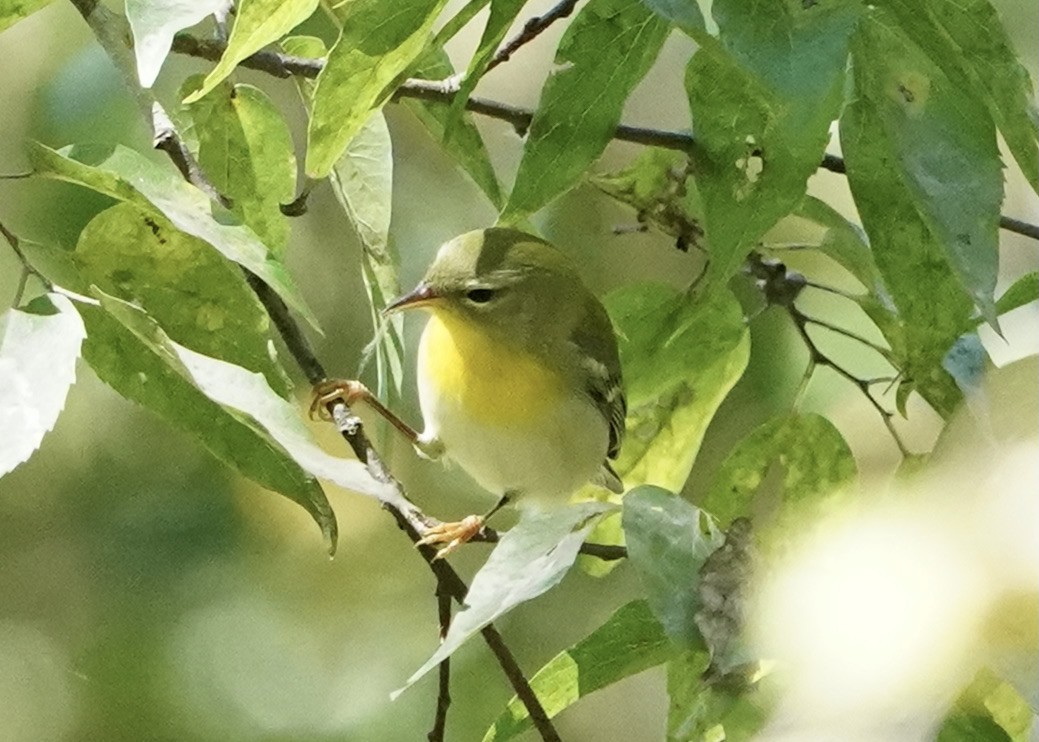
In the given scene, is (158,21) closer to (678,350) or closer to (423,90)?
(423,90)

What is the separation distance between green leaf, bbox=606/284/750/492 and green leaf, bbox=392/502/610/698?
187 millimetres

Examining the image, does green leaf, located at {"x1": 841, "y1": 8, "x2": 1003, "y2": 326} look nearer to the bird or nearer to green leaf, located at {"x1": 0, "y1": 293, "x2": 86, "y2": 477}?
green leaf, located at {"x1": 0, "y1": 293, "x2": 86, "y2": 477}

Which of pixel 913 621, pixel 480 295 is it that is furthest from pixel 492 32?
pixel 480 295

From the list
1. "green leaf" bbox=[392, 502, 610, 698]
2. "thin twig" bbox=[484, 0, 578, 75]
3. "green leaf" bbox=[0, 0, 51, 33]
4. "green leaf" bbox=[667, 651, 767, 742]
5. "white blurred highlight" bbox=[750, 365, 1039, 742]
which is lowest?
"green leaf" bbox=[667, 651, 767, 742]

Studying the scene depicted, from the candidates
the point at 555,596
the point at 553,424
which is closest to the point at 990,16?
the point at 553,424

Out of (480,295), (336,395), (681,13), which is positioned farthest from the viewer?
(480,295)

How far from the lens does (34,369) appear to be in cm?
35

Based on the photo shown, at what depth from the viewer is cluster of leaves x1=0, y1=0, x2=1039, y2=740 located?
0.34 m

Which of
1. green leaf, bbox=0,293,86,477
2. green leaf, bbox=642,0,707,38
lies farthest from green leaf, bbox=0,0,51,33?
green leaf, bbox=642,0,707,38

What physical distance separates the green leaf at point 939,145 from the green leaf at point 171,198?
194 millimetres

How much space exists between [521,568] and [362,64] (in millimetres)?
153

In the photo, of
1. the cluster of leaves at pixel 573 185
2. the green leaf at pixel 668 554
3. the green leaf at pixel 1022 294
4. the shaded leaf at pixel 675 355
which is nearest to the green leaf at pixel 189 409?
the cluster of leaves at pixel 573 185

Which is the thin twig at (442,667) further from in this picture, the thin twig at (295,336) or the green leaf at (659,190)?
the green leaf at (659,190)

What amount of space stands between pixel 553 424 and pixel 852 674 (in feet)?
1.33
